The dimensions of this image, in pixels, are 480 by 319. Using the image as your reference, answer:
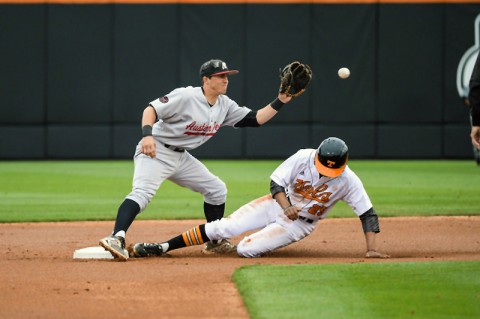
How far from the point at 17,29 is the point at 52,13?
0.79m

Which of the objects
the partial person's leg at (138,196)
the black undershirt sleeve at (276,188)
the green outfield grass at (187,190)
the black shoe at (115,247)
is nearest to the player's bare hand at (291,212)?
the black undershirt sleeve at (276,188)

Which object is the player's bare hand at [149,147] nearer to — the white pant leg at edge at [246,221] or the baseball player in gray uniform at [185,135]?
the baseball player in gray uniform at [185,135]

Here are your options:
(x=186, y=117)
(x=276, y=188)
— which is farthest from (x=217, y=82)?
(x=276, y=188)

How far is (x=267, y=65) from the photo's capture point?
61.4ft

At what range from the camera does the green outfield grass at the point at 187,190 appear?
33.2ft

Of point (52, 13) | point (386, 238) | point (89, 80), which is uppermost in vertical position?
point (52, 13)

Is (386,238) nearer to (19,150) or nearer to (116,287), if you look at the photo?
(116,287)

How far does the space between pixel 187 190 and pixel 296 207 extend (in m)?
6.97

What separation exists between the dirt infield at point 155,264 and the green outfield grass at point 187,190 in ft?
2.77

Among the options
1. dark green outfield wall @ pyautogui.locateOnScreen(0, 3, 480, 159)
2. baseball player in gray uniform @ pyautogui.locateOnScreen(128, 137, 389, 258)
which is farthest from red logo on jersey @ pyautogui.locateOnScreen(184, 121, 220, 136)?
dark green outfield wall @ pyautogui.locateOnScreen(0, 3, 480, 159)

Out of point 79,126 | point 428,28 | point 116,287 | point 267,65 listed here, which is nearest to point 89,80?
point 79,126

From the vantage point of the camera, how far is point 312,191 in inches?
256

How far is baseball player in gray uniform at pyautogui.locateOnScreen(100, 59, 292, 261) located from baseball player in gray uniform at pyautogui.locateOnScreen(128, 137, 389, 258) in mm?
332

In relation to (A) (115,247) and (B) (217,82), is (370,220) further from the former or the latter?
(A) (115,247)
